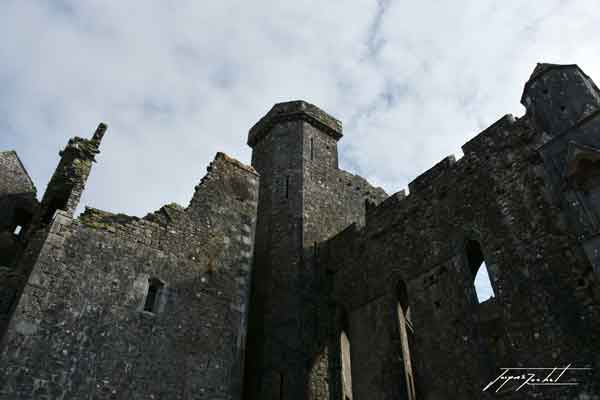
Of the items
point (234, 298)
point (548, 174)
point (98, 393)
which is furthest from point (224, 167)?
point (548, 174)

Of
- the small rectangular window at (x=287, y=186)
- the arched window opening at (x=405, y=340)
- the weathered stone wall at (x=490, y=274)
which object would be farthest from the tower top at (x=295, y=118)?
the arched window opening at (x=405, y=340)

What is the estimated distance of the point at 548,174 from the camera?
7918mm

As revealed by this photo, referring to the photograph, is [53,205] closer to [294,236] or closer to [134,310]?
[134,310]

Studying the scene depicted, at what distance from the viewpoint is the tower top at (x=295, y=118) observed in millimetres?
14898

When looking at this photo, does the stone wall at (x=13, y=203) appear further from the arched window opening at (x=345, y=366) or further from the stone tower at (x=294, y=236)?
the arched window opening at (x=345, y=366)

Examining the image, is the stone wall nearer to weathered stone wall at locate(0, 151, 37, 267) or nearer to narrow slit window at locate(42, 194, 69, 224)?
weathered stone wall at locate(0, 151, 37, 267)

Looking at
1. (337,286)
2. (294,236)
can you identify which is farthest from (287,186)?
(337,286)

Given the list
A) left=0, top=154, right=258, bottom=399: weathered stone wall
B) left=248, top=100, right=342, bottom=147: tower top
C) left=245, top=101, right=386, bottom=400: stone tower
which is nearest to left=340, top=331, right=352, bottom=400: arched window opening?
left=245, top=101, right=386, bottom=400: stone tower

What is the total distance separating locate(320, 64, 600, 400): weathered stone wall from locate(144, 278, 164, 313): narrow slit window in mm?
4638

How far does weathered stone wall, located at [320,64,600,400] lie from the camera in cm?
700

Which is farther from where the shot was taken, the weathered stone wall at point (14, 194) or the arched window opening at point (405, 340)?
the weathered stone wall at point (14, 194)

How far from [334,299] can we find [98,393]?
6.05m

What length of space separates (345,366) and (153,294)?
5271 millimetres

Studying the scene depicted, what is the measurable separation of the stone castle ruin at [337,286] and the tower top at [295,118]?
11.7 ft
